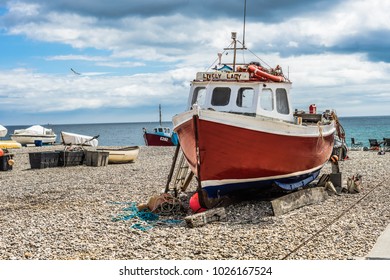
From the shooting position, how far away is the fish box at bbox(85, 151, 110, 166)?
27.2 metres

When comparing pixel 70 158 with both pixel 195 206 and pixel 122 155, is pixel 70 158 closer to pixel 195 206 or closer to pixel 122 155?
pixel 122 155

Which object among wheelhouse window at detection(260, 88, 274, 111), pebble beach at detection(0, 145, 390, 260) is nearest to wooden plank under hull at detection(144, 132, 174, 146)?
pebble beach at detection(0, 145, 390, 260)

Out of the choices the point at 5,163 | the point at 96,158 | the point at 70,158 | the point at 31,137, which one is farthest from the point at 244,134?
the point at 31,137

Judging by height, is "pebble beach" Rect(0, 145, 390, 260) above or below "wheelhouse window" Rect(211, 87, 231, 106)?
below

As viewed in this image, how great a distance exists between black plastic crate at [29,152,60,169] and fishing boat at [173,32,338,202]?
14.3 metres

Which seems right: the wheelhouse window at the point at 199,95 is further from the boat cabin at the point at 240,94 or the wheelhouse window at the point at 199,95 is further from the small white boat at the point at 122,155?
the small white boat at the point at 122,155

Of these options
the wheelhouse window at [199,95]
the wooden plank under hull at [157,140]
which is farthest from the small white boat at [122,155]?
the wooden plank under hull at [157,140]

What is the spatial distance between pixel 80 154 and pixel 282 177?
54.3ft

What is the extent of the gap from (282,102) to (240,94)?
5.19 feet

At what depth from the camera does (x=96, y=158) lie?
2716cm

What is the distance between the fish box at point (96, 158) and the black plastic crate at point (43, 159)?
5.47ft

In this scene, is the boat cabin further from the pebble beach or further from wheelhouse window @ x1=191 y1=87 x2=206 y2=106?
the pebble beach

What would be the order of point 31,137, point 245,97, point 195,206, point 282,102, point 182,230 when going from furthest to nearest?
point 31,137
point 282,102
point 245,97
point 195,206
point 182,230

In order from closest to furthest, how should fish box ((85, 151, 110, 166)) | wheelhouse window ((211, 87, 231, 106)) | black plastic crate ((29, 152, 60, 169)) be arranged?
wheelhouse window ((211, 87, 231, 106))
black plastic crate ((29, 152, 60, 169))
fish box ((85, 151, 110, 166))
